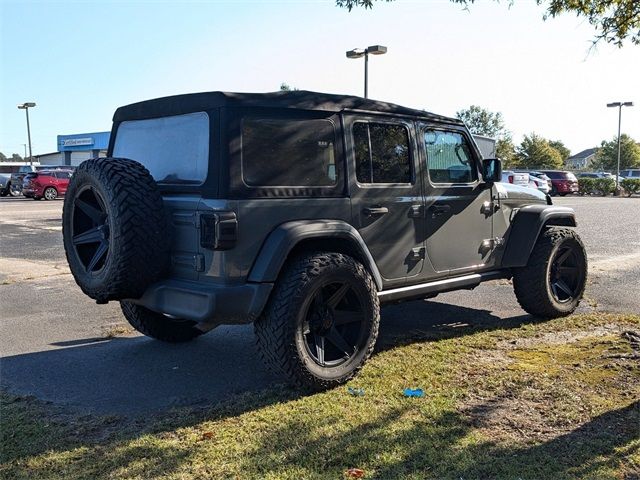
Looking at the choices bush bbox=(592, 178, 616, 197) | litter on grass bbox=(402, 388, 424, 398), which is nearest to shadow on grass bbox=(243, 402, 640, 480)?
litter on grass bbox=(402, 388, 424, 398)

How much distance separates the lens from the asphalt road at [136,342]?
4215 mm

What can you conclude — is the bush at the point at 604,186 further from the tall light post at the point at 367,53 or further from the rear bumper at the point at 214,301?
the rear bumper at the point at 214,301

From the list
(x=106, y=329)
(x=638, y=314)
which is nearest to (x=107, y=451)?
(x=106, y=329)

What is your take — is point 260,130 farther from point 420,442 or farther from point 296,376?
point 420,442

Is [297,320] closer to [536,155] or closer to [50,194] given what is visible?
[50,194]

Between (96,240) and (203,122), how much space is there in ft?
3.61

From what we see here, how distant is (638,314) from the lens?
6.11 metres

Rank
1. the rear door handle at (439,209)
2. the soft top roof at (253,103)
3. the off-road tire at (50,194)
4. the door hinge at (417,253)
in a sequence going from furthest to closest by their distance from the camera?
the off-road tire at (50,194) < the rear door handle at (439,209) < the door hinge at (417,253) < the soft top roof at (253,103)

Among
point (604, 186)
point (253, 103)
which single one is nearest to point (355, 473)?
point (253, 103)

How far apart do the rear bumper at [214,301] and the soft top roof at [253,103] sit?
1174mm

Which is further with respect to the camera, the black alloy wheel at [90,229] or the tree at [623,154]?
the tree at [623,154]

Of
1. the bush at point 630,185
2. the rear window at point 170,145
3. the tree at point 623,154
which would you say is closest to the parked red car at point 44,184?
the rear window at point 170,145

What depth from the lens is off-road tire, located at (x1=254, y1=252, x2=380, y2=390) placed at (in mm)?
3839

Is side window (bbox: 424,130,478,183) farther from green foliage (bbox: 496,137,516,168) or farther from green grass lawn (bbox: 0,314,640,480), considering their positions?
green foliage (bbox: 496,137,516,168)
